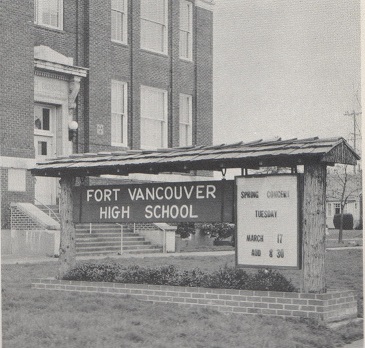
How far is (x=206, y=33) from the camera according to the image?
30.1 meters

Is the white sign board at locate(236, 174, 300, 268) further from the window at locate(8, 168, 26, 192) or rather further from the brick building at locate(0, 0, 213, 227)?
the window at locate(8, 168, 26, 192)

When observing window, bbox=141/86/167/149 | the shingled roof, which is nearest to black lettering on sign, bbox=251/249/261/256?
the shingled roof

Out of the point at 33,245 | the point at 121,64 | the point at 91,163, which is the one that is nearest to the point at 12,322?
the point at 91,163

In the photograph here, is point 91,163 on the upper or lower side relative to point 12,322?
upper

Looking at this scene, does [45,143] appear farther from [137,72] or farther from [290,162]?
[290,162]

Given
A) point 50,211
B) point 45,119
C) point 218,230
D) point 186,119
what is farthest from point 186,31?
point 50,211

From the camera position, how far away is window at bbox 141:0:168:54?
27562mm

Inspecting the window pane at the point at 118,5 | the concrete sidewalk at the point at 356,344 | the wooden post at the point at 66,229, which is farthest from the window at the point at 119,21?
the concrete sidewalk at the point at 356,344

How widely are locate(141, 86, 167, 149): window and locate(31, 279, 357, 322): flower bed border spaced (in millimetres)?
17092

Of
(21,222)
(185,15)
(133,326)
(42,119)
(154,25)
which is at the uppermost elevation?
(185,15)

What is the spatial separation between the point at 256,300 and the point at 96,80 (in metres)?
16.9

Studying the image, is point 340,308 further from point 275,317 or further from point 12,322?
point 12,322

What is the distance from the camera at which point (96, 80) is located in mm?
25078

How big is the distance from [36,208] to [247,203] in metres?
11.9
